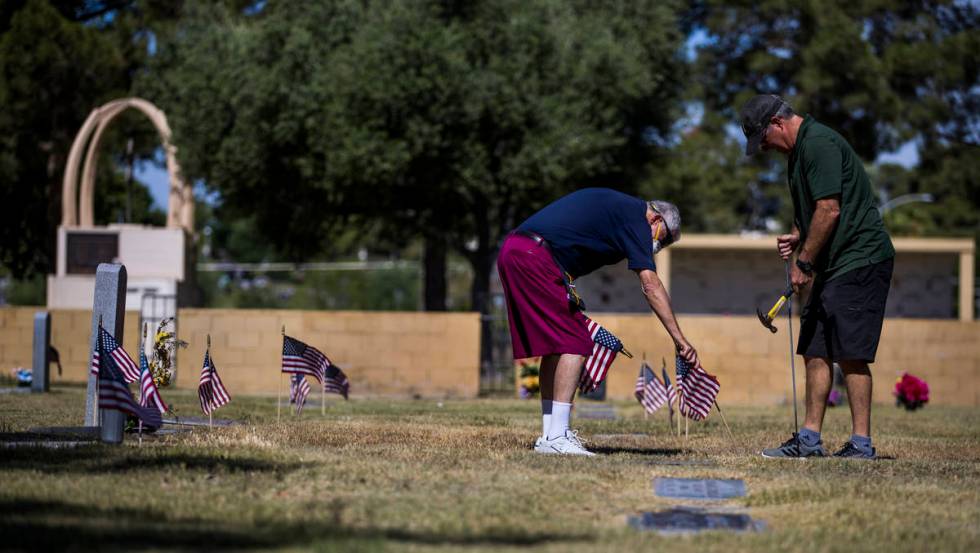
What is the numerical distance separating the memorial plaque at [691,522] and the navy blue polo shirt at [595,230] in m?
2.15

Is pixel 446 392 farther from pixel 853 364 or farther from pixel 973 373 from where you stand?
pixel 853 364

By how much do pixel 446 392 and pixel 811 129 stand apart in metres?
13.0

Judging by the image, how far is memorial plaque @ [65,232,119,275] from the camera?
24.9 metres

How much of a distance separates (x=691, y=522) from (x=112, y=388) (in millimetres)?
3312

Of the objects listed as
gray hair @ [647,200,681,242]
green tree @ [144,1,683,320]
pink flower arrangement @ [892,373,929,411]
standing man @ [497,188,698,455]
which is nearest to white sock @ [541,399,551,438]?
standing man @ [497,188,698,455]

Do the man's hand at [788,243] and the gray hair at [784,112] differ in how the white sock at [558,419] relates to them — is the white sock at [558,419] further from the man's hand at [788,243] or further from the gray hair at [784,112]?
the gray hair at [784,112]

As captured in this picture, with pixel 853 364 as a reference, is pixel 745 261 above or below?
above

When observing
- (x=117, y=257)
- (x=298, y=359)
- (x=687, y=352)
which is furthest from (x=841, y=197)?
(x=117, y=257)

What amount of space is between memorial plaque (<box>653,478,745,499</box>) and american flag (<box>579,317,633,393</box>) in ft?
5.21

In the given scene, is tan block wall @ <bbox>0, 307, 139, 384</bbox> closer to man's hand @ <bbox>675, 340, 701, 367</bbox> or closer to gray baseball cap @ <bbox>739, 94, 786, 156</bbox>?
man's hand @ <bbox>675, 340, 701, 367</bbox>

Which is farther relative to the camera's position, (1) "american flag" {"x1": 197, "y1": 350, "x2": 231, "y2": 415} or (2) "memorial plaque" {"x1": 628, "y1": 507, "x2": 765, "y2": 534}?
(1) "american flag" {"x1": 197, "y1": 350, "x2": 231, "y2": 415}

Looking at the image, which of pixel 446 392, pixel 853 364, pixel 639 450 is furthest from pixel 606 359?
pixel 446 392

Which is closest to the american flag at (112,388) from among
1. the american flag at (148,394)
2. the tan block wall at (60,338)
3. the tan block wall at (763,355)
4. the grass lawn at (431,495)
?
the grass lawn at (431,495)

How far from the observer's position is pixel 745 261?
3294cm
